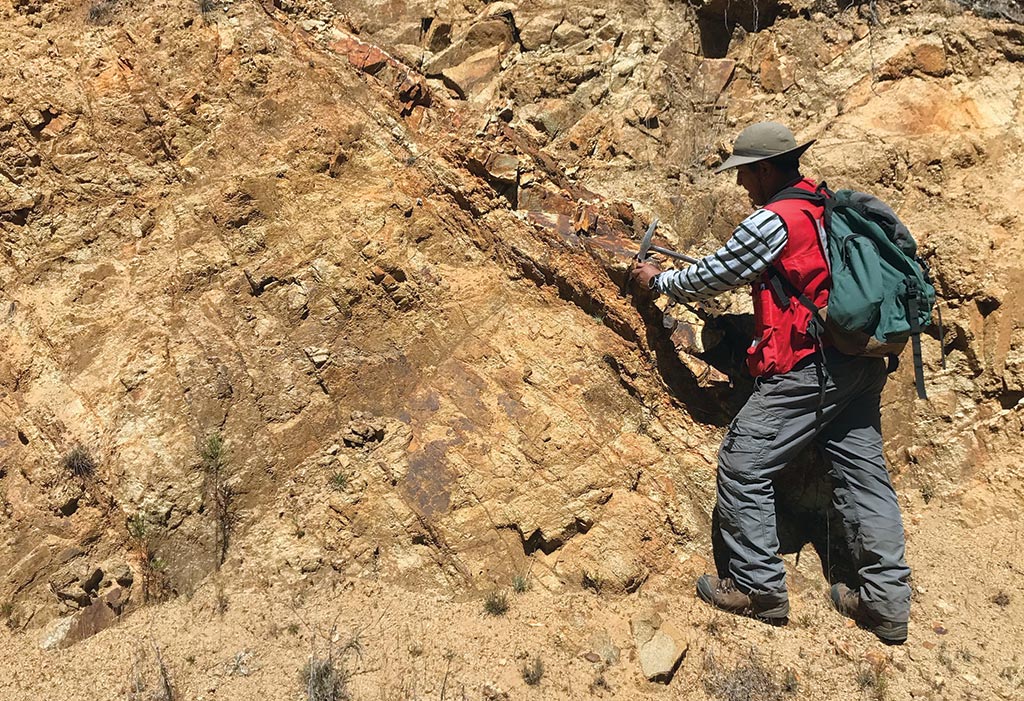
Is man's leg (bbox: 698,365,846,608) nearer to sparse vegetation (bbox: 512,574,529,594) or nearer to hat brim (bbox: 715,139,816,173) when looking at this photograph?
sparse vegetation (bbox: 512,574,529,594)

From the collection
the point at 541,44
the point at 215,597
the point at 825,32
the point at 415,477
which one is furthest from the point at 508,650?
the point at 825,32

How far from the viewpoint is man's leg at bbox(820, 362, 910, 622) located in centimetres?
366

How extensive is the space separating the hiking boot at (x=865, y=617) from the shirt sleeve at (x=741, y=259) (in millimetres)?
1660

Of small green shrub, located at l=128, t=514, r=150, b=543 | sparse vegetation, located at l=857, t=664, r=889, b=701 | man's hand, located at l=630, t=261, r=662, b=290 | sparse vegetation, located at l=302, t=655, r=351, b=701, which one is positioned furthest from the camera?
man's hand, located at l=630, t=261, r=662, b=290

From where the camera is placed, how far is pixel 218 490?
3.92m

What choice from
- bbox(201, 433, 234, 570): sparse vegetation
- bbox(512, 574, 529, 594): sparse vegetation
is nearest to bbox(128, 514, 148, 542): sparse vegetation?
bbox(201, 433, 234, 570): sparse vegetation

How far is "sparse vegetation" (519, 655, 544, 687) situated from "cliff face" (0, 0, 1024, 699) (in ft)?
0.15

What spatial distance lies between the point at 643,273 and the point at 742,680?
81.3 inches

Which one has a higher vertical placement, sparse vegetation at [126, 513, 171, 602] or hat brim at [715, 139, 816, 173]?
hat brim at [715, 139, 816, 173]

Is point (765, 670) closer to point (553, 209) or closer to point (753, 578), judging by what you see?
point (753, 578)

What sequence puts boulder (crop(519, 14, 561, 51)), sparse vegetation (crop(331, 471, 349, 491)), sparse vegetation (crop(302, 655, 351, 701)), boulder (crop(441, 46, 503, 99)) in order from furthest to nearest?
boulder (crop(519, 14, 561, 51)) < boulder (crop(441, 46, 503, 99)) < sparse vegetation (crop(331, 471, 349, 491)) < sparse vegetation (crop(302, 655, 351, 701))

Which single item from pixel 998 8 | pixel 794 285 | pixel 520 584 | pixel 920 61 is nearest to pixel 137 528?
pixel 520 584

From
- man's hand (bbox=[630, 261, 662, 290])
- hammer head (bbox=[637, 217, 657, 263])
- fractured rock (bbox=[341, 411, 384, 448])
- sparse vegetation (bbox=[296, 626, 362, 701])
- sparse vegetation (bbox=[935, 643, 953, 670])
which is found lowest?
sparse vegetation (bbox=[935, 643, 953, 670])

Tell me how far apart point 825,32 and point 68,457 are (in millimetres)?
5538
